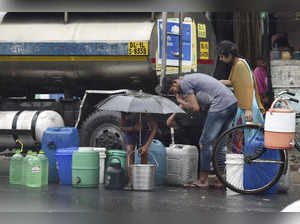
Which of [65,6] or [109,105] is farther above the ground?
[65,6]

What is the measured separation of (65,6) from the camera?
1.08m

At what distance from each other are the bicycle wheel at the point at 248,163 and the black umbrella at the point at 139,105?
82cm

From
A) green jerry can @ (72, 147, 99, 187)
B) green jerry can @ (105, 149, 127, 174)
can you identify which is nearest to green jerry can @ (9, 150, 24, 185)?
green jerry can @ (72, 147, 99, 187)

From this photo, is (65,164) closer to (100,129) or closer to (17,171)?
(17,171)

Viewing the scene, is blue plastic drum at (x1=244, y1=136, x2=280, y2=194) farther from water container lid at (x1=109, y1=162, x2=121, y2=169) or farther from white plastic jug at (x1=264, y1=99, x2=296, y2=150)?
water container lid at (x1=109, y1=162, x2=121, y2=169)

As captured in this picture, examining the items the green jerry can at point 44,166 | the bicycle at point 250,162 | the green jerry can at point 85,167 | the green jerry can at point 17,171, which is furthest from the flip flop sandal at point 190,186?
the green jerry can at point 17,171

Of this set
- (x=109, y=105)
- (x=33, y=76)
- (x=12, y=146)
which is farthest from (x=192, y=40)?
(x=12, y=146)

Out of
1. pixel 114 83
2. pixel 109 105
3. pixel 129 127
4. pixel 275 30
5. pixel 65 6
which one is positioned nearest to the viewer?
pixel 65 6

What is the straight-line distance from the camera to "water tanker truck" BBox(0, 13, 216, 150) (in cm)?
832

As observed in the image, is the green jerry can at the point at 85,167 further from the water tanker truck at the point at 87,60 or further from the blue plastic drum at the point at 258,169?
the blue plastic drum at the point at 258,169

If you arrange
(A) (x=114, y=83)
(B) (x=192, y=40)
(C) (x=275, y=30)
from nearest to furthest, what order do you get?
1. (B) (x=192, y=40)
2. (A) (x=114, y=83)
3. (C) (x=275, y=30)

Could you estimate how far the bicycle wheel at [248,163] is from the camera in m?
6.24

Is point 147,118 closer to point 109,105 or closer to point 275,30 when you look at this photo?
point 109,105

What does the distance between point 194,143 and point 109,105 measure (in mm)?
2273
